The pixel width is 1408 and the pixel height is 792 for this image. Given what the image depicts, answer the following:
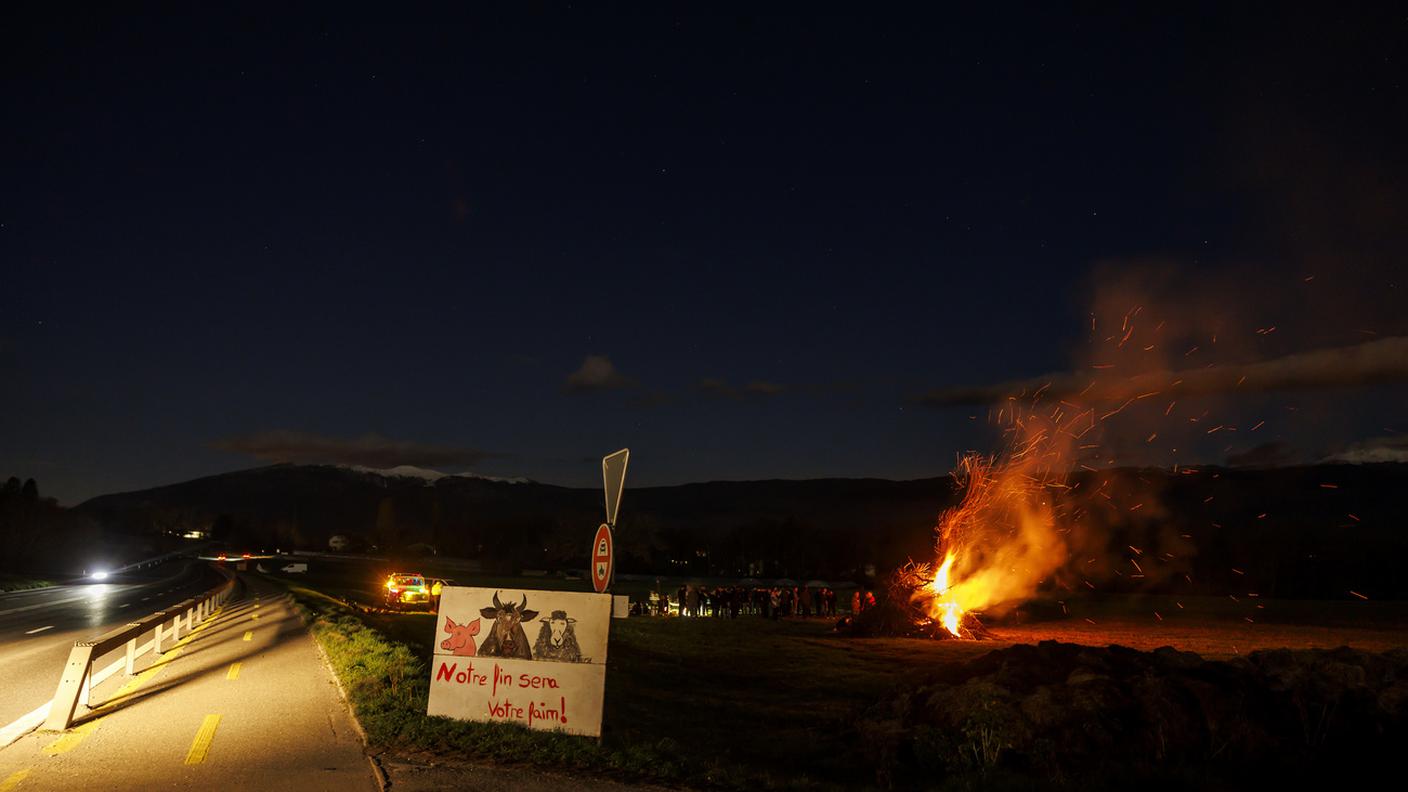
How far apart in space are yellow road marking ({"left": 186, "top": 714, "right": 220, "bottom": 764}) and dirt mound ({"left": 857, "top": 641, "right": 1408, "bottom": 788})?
6836 millimetres

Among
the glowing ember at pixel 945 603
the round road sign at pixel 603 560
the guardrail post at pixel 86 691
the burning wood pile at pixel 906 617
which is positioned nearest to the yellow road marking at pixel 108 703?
the guardrail post at pixel 86 691

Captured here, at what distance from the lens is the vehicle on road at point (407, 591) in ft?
131

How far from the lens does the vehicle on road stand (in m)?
39.9

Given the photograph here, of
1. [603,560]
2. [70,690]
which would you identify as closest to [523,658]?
[603,560]

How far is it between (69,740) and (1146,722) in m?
11.5

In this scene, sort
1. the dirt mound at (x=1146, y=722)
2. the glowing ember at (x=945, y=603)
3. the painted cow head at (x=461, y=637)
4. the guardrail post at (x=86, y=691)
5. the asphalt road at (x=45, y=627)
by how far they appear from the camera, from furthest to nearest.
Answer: the glowing ember at (x=945, y=603), the asphalt road at (x=45, y=627), the guardrail post at (x=86, y=691), the painted cow head at (x=461, y=637), the dirt mound at (x=1146, y=722)

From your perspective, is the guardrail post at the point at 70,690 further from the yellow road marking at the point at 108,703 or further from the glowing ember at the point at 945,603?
the glowing ember at the point at 945,603

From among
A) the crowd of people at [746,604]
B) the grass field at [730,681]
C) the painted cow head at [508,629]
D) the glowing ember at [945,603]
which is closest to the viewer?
the grass field at [730,681]

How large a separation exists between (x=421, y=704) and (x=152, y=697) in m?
3.91

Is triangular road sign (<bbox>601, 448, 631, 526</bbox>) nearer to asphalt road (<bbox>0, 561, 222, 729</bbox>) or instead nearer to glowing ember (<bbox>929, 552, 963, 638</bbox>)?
asphalt road (<bbox>0, 561, 222, 729</bbox>)

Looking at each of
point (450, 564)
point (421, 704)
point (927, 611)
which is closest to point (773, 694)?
point (421, 704)

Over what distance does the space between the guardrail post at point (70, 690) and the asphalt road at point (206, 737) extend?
0.71 feet

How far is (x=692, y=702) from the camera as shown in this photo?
55.4 feet

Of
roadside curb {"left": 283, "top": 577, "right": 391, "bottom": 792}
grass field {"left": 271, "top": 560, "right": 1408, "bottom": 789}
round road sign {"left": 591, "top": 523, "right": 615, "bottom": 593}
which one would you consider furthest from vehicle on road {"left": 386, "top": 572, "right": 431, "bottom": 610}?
round road sign {"left": 591, "top": 523, "right": 615, "bottom": 593}
